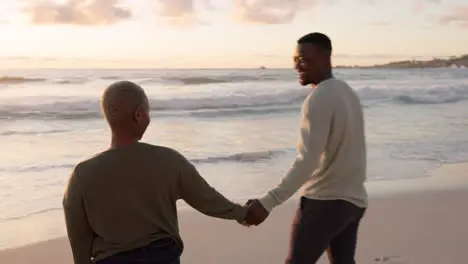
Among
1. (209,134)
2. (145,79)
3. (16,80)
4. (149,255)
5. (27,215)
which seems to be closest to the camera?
(149,255)

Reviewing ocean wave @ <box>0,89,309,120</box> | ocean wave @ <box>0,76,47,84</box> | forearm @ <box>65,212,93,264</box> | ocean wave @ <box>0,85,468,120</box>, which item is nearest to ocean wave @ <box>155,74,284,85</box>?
ocean wave @ <box>0,85,468,120</box>

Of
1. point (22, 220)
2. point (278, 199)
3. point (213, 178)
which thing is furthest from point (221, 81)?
point (278, 199)

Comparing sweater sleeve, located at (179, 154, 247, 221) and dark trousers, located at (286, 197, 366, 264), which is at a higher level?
sweater sleeve, located at (179, 154, 247, 221)

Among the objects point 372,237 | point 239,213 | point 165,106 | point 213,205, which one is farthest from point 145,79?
point 213,205

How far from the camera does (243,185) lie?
872cm

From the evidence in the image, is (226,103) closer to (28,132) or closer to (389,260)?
(28,132)

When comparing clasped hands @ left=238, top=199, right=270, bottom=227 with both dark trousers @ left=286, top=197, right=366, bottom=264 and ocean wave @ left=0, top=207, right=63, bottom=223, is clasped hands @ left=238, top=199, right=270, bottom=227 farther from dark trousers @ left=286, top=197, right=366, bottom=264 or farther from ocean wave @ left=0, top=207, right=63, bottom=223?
ocean wave @ left=0, top=207, right=63, bottom=223

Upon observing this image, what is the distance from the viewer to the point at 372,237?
19.8 feet

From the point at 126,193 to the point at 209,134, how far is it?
12307 mm

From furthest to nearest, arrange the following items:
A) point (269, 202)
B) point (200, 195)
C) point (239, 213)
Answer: point (269, 202) → point (239, 213) → point (200, 195)

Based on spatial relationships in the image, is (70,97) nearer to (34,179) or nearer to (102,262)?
(34,179)

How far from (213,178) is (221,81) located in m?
26.6

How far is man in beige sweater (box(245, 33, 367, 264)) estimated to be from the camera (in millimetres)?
3092

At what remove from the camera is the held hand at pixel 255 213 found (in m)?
3.18
